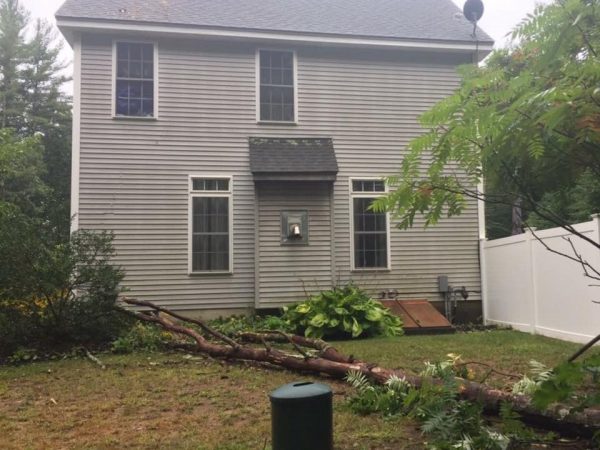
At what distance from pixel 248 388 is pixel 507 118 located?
12.4ft

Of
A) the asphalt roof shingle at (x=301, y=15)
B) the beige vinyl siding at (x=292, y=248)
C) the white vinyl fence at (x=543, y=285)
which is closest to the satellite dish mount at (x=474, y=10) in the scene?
the asphalt roof shingle at (x=301, y=15)

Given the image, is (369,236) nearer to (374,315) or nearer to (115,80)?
(374,315)

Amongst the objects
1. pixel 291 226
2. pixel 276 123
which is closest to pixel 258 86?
pixel 276 123

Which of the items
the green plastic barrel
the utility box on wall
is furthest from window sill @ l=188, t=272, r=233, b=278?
the green plastic barrel

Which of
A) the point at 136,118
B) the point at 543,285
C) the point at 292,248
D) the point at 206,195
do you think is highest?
the point at 136,118

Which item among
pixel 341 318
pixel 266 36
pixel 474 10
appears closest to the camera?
pixel 341 318

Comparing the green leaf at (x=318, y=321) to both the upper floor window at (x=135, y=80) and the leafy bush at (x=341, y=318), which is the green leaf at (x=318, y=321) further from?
the upper floor window at (x=135, y=80)

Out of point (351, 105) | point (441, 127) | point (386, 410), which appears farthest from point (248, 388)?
point (351, 105)

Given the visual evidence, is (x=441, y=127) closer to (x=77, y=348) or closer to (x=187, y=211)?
(x=77, y=348)

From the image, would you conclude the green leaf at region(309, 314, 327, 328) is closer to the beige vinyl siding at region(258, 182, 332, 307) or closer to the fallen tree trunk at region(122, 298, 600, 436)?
the fallen tree trunk at region(122, 298, 600, 436)

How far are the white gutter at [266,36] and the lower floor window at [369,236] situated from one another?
351 cm

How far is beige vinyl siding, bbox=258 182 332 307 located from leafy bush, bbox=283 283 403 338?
42.3 inches

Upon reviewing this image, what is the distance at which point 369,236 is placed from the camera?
39.7 ft

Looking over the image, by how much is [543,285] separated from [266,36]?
753cm
